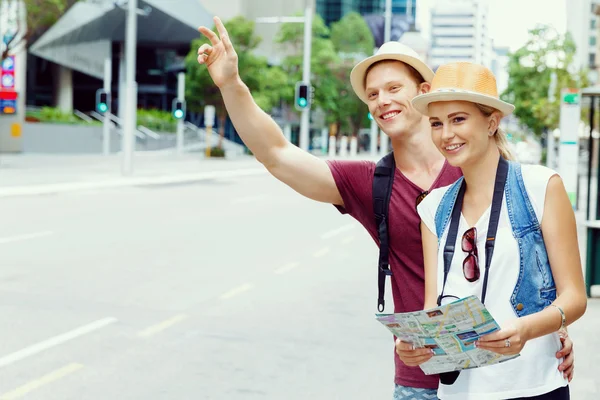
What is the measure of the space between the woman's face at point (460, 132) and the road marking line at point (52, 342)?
4739mm

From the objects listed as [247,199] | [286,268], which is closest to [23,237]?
[286,268]

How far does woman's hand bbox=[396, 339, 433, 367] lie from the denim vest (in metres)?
0.27

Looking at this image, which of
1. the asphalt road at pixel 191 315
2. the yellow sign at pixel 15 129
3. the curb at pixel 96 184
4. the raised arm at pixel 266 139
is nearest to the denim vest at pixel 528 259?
the raised arm at pixel 266 139

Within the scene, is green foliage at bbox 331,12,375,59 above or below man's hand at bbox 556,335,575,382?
above

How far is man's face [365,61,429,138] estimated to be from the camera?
10.7ft

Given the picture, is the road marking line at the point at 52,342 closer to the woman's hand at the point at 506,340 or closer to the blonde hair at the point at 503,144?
the blonde hair at the point at 503,144

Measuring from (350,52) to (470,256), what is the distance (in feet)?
276

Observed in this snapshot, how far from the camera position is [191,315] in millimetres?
8562

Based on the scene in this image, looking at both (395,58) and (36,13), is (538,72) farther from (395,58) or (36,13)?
(395,58)

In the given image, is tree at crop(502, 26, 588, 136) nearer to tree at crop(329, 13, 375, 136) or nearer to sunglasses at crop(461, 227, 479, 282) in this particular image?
tree at crop(329, 13, 375, 136)

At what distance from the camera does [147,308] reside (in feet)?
28.9

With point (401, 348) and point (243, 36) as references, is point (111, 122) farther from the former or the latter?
point (401, 348)

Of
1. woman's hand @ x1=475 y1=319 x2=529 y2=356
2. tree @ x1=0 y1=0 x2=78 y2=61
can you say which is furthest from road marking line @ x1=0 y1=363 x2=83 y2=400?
tree @ x1=0 y1=0 x2=78 y2=61

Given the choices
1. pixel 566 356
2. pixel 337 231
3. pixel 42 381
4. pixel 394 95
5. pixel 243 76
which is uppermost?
pixel 243 76
